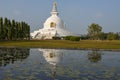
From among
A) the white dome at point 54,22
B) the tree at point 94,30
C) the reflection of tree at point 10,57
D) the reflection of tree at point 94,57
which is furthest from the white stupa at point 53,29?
the reflection of tree at point 94,57

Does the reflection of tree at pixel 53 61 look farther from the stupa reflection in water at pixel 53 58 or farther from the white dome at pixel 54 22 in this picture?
the white dome at pixel 54 22

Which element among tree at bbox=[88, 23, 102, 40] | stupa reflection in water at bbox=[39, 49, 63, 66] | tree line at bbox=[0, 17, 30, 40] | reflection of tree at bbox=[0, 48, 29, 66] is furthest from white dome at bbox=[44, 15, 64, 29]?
stupa reflection in water at bbox=[39, 49, 63, 66]

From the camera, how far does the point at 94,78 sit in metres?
16.0

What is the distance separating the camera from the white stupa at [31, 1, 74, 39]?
4014 inches

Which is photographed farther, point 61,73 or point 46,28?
point 46,28

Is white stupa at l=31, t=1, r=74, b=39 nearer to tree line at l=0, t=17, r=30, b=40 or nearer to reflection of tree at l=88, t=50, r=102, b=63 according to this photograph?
tree line at l=0, t=17, r=30, b=40

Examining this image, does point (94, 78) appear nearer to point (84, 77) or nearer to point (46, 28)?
point (84, 77)

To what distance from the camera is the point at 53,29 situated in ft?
348

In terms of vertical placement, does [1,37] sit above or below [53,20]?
below

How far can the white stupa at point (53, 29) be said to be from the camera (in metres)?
102

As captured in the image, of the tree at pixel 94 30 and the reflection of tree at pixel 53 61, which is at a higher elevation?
the tree at pixel 94 30

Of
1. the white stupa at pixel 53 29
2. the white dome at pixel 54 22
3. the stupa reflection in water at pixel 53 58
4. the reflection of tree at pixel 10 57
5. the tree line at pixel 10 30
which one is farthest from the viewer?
the white dome at pixel 54 22

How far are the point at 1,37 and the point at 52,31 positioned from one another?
39.0 meters

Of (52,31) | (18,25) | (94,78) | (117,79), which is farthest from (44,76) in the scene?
(52,31)
